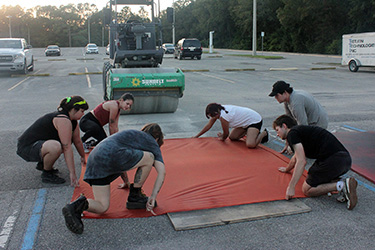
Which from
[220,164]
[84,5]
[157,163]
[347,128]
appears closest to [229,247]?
[157,163]

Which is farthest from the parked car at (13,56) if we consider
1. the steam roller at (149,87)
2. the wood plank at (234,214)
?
the wood plank at (234,214)

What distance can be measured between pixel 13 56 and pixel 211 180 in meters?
18.6

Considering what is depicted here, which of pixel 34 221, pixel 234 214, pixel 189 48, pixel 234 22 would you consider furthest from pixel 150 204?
pixel 234 22

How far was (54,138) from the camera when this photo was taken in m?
5.37

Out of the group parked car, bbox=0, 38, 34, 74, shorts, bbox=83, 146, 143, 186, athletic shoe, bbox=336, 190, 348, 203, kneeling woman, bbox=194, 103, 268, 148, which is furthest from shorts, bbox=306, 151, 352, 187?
parked car, bbox=0, 38, 34, 74

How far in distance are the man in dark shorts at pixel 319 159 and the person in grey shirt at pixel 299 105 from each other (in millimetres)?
1275

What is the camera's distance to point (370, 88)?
15469 millimetres

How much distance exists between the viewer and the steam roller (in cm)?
977

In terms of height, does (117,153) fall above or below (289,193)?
above

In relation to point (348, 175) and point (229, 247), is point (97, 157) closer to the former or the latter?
point (229, 247)

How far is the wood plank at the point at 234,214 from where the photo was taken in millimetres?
4117

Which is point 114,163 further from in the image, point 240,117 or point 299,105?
point 240,117

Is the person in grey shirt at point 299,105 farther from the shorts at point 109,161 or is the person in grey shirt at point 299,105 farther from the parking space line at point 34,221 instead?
the parking space line at point 34,221

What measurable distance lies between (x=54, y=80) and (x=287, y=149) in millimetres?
15230
